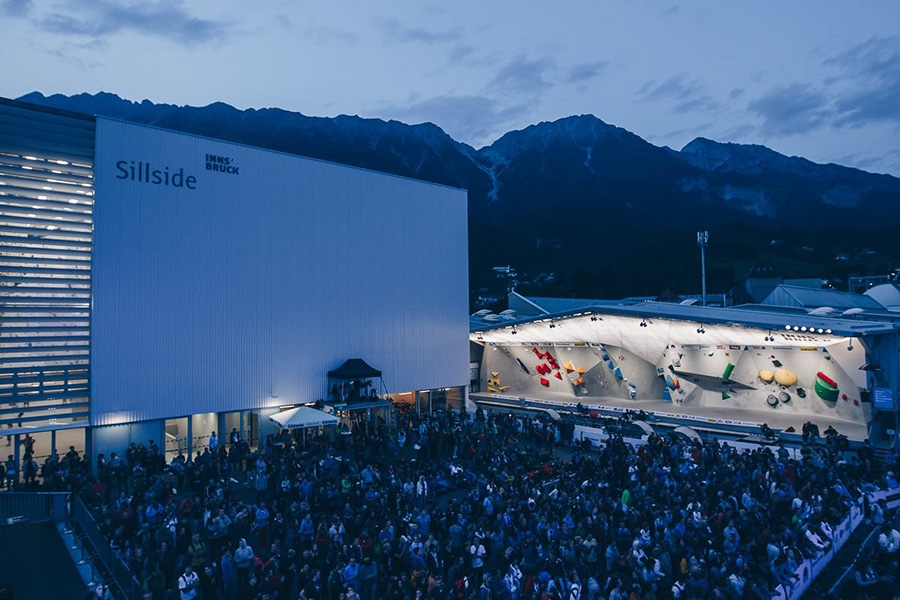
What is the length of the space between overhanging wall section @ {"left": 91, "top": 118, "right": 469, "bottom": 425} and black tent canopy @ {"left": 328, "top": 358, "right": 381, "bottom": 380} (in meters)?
0.38

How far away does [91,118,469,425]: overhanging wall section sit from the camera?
59.4ft

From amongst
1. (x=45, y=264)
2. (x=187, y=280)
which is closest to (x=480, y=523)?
(x=187, y=280)

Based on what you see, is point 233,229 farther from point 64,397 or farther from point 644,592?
point 644,592

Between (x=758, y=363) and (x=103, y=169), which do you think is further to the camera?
(x=758, y=363)

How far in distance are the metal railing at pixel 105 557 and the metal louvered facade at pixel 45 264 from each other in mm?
4995

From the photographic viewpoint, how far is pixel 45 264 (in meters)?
16.7

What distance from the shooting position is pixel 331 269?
23.3 meters

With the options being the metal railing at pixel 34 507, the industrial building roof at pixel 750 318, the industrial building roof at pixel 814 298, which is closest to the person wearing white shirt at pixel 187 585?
the metal railing at pixel 34 507

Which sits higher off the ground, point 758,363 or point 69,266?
point 69,266

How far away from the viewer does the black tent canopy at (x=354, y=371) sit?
22859mm

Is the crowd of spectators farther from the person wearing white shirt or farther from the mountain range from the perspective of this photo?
the mountain range

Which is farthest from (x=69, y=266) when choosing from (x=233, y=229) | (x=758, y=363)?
(x=758, y=363)

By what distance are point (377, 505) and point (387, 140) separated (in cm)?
18823

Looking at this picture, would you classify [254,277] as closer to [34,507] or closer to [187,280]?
[187,280]
